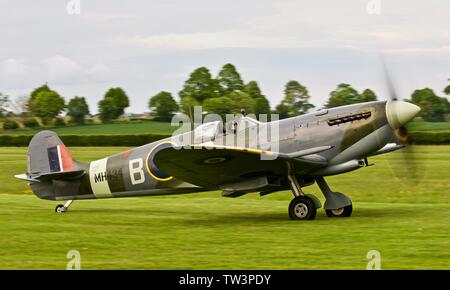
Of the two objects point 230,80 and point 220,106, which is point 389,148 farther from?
point 230,80

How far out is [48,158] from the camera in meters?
16.8

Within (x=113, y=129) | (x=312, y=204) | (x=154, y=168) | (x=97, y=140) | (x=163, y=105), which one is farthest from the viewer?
(x=163, y=105)

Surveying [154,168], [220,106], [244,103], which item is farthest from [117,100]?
[154,168]

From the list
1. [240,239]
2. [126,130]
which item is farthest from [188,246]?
[126,130]

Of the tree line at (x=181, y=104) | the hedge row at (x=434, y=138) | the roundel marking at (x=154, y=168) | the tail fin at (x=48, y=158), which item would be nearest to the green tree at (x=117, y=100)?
the tree line at (x=181, y=104)

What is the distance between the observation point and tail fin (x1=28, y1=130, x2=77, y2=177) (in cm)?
1672

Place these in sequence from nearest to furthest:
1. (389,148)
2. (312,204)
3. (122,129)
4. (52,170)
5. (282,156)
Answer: (282,156) < (312,204) < (389,148) < (52,170) < (122,129)

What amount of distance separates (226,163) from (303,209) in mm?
1688

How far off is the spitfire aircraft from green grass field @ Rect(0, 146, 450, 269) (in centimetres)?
61

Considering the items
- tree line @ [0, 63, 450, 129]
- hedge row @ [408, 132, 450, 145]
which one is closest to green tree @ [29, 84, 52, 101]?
tree line @ [0, 63, 450, 129]

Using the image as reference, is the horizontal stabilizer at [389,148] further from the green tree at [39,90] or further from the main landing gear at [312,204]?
the green tree at [39,90]

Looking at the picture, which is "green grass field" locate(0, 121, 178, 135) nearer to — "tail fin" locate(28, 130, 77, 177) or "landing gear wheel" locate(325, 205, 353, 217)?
"tail fin" locate(28, 130, 77, 177)

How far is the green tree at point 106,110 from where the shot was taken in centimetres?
6425

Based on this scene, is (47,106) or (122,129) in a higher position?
(47,106)
